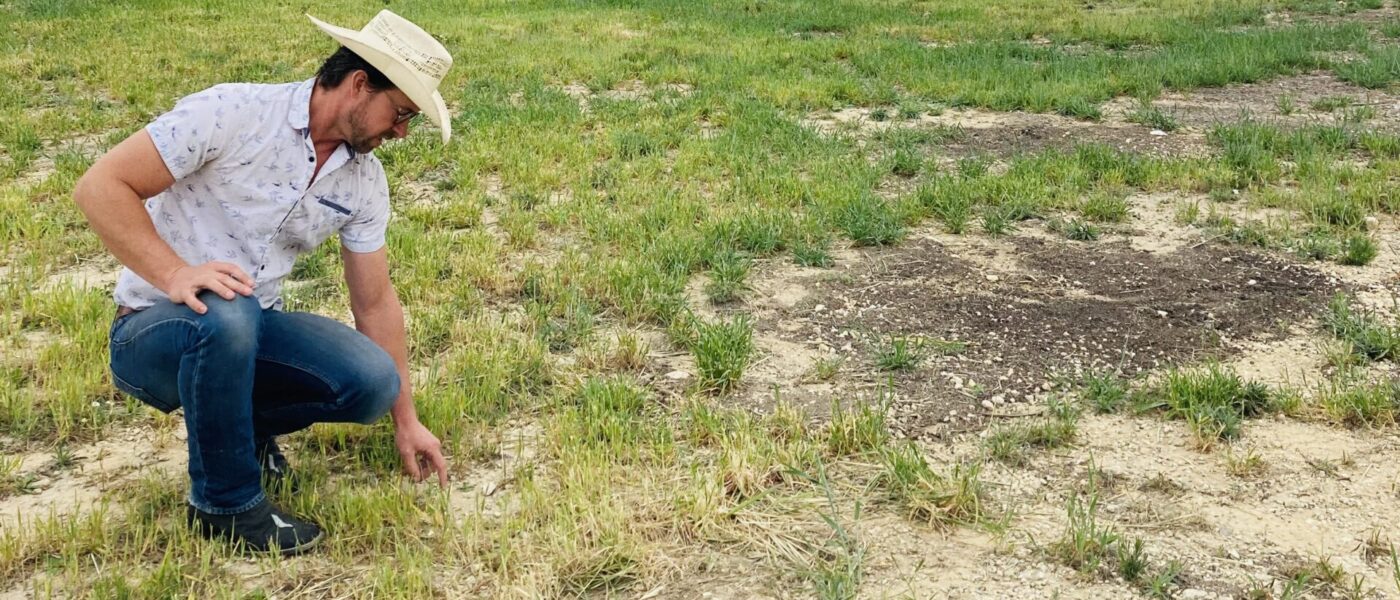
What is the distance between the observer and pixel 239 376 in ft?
10.2

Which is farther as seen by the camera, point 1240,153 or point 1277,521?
point 1240,153

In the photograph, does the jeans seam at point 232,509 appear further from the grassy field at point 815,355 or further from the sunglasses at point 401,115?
the sunglasses at point 401,115

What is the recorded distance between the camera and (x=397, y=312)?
144 inches

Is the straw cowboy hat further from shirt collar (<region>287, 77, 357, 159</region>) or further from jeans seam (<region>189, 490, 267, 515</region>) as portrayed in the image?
jeans seam (<region>189, 490, 267, 515</region>)

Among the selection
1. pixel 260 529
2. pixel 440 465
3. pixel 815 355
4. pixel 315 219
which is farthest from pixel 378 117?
pixel 815 355

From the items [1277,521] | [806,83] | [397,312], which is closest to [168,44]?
[806,83]

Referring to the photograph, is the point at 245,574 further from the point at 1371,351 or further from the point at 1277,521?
the point at 1371,351

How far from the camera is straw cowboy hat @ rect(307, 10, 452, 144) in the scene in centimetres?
312

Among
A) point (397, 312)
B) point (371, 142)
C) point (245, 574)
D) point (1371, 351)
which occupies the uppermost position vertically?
point (371, 142)

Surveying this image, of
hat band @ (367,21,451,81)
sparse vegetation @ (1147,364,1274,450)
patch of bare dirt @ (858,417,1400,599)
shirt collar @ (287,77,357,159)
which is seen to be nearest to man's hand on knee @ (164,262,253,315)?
shirt collar @ (287,77,357,159)

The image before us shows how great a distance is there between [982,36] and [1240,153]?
6778mm

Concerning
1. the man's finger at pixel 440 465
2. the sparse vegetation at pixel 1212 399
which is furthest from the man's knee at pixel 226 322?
the sparse vegetation at pixel 1212 399

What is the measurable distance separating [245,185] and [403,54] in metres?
0.61

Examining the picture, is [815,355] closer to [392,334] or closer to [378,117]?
[392,334]
